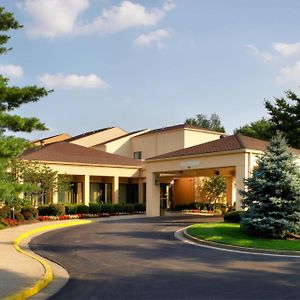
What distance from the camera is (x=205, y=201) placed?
47688mm

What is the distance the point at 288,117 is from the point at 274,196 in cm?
2971

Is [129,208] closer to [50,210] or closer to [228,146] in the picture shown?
[50,210]

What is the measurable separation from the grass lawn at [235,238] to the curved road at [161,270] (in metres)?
1.42

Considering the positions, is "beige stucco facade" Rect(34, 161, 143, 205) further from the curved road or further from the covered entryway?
the curved road

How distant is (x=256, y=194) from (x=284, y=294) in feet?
37.5

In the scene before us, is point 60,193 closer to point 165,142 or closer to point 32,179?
point 32,179

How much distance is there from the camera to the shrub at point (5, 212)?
2806 centimetres

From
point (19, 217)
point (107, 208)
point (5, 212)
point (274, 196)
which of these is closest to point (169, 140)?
point (107, 208)

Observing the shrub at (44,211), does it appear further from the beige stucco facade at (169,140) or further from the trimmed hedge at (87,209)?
the beige stucco facade at (169,140)

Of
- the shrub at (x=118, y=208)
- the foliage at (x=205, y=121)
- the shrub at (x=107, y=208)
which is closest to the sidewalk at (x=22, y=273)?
the shrub at (x=107, y=208)

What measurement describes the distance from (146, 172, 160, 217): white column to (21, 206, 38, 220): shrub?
8664 millimetres

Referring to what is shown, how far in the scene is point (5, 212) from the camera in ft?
92.7

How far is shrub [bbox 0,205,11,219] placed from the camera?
28062mm

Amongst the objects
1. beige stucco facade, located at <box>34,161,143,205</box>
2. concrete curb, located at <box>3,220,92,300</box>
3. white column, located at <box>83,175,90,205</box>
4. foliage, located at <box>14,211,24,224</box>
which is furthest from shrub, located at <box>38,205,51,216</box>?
concrete curb, located at <box>3,220,92,300</box>
